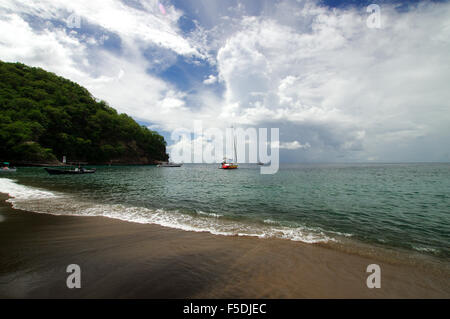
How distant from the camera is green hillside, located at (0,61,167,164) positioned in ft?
182

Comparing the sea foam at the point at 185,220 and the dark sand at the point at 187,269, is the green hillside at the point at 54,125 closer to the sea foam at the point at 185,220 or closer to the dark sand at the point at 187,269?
the sea foam at the point at 185,220

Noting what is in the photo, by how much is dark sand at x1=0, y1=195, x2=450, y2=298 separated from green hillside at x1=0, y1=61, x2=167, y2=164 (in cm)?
7550

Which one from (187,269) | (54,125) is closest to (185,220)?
(187,269)

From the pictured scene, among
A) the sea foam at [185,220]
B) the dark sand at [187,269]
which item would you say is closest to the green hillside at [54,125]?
the sea foam at [185,220]

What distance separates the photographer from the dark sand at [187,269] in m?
3.84

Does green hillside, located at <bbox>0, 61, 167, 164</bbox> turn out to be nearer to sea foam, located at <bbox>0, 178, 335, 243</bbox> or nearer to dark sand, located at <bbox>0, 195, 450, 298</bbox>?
sea foam, located at <bbox>0, 178, 335, 243</bbox>

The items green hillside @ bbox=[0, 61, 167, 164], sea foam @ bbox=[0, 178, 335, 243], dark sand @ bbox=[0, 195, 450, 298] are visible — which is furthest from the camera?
green hillside @ bbox=[0, 61, 167, 164]

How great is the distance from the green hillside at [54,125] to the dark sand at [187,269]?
248ft

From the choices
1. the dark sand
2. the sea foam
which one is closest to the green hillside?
the sea foam

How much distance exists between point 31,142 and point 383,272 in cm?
8610

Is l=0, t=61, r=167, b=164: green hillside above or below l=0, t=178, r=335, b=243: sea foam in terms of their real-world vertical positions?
above

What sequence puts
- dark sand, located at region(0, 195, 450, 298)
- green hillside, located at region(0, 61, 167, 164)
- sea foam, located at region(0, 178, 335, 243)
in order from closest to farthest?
dark sand, located at region(0, 195, 450, 298) → sea foam, located at region(0, 178, 335, 243) → green hillside, located at region(0, 61, 167, 164)

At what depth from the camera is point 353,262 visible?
539cm
